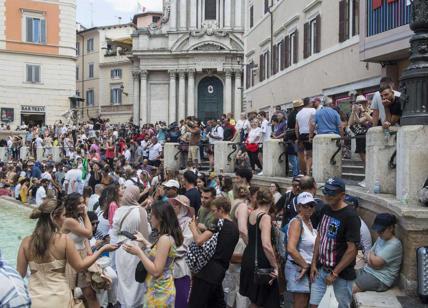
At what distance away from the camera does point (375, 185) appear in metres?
8.97

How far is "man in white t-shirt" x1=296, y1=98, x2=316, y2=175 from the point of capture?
12.5 meters

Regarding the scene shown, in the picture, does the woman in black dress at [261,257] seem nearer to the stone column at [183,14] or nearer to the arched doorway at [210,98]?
the arched doorway at [210,98]

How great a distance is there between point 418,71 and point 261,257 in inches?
115

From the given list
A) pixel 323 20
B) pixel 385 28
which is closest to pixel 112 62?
pixel 323 20

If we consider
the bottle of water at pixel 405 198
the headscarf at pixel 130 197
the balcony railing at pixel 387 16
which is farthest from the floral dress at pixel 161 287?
the balcony railing at pixel 387 16

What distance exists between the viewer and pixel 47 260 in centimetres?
581

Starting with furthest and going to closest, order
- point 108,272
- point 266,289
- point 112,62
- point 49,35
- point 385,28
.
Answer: point 112,62, point 49,35, point 385,28, point 108,272, point 266,289

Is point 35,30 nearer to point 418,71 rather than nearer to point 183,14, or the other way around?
point 183,14

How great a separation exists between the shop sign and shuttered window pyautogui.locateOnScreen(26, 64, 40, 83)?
2624mm

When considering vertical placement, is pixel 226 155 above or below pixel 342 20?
below

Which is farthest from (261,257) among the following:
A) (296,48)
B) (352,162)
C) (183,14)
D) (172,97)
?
(183,14)

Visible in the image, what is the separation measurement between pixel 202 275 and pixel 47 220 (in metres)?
2.05

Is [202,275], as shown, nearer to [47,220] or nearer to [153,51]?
[47,220]

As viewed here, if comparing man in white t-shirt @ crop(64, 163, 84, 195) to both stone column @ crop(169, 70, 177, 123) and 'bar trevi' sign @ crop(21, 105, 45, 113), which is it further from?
stone column @ crop(169, 70, 177, 123)
